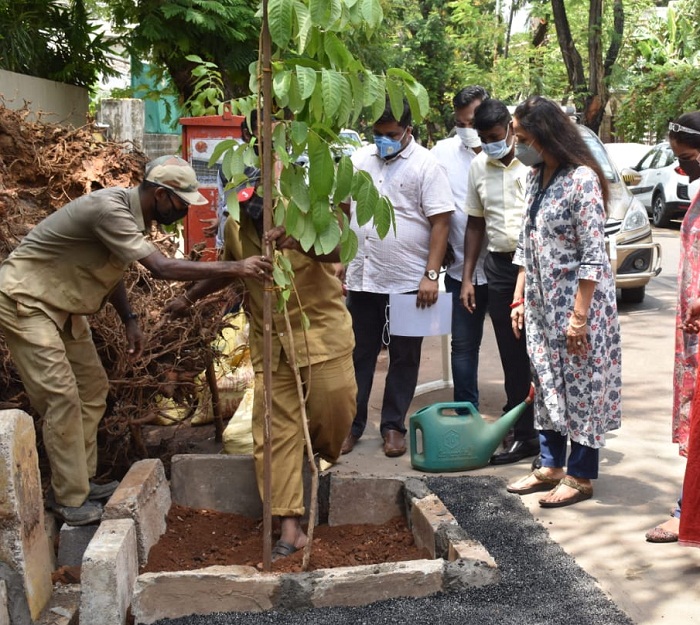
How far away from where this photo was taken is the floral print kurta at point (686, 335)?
13.7 feet

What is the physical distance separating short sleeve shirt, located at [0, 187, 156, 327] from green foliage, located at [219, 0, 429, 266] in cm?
87

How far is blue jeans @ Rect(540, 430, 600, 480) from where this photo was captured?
15.8 ft

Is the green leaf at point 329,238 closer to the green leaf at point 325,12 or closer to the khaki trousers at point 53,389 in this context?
the green leaf at point 325,12

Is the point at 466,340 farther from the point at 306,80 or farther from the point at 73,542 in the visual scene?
the point at 306,80

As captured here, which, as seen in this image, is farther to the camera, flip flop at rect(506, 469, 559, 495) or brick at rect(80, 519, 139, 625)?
flip flop at rect(506, 469, 559, 495)

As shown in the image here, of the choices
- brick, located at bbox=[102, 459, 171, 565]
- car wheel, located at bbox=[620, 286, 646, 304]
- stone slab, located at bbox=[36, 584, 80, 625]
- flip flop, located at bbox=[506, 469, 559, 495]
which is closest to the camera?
stone slab, located at bbox=[36, 584, 80, 625]

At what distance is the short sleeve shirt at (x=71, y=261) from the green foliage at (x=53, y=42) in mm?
5028

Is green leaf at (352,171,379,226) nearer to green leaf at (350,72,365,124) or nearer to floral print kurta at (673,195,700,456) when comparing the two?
green leaf at (350,72,365,124)

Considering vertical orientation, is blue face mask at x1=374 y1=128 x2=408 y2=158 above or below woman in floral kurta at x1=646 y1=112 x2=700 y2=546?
above

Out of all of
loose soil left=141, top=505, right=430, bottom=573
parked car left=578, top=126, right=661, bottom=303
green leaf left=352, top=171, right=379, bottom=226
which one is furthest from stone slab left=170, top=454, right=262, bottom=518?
parked car left=578, top=126, right=661, bottom=303

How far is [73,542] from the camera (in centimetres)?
428

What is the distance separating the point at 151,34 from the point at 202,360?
4393 millimetres

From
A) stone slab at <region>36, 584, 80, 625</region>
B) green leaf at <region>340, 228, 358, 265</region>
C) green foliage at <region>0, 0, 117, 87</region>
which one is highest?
green foliage at <region>0, 0, 117, 87</region>

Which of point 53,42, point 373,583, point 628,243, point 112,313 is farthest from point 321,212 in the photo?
point 628,243
